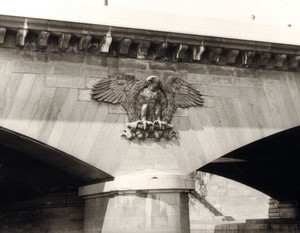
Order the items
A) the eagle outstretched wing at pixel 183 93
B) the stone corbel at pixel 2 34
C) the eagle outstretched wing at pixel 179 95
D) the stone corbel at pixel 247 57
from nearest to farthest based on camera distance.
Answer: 1. the stone corbel at pixel 2 34
2. the eagle outstretched wing at pixel 179 95
3. the eagle outstretched wing at pixel 183 93
4. the stone corbel at pixel 247 57

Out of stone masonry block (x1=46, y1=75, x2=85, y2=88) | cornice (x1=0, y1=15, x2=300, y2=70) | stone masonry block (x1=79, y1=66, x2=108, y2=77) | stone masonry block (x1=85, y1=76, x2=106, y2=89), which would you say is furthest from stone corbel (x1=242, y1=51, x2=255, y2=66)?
stone masonry block (x1=46, y1=75, x2=85, y2=88)

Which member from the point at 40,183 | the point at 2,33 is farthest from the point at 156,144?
the point at 40,183

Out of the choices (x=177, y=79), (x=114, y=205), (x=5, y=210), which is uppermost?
(x=177, y=79)

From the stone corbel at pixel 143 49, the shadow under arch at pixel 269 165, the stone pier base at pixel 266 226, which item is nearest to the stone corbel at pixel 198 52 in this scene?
the stone corbel at pixel 143 49

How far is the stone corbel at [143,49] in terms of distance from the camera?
375 inches

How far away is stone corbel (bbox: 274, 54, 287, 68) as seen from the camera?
1059 cm

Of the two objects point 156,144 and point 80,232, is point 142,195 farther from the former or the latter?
point 80,232

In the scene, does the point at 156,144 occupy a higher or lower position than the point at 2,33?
lower

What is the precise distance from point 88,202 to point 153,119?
2.25 meters

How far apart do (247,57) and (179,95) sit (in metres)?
1.76

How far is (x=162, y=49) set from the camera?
9656mm

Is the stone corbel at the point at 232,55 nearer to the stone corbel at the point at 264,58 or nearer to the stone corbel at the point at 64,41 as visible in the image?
the stone corbel at the point at 264,58

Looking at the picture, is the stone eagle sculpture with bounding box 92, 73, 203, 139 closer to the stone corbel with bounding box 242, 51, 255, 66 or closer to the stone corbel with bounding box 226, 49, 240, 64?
the stone corbel with bounding box 226, 49, 240, 64

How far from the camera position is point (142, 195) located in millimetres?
9062
